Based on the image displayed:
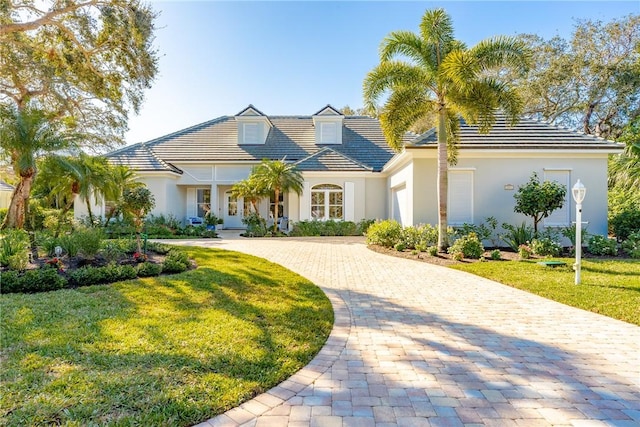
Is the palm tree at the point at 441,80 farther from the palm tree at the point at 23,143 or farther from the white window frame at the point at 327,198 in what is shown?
the palm tree at the point at 23,143

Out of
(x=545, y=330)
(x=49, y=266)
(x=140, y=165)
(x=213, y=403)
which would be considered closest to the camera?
(x=213, y=403)

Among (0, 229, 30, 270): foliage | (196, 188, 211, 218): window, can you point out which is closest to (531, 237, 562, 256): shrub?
(0, 229, 30, 270): foliage

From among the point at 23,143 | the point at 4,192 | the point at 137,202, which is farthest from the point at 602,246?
the point at 4,192

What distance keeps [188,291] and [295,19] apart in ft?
38.8

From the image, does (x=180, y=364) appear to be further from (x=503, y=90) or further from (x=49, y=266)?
(x=503, y=90)

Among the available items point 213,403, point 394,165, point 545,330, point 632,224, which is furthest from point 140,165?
point 632,224

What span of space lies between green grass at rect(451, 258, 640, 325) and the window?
17.9 m

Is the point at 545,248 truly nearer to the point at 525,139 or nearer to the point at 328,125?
the point at 525,139

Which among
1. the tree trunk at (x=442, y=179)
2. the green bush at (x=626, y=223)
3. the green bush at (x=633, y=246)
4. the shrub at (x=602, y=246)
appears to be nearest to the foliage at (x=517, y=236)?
the shrub at (x=602, y=246)

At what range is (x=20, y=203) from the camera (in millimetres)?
12125

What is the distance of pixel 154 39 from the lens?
1253cm

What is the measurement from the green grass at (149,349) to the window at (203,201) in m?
16.4

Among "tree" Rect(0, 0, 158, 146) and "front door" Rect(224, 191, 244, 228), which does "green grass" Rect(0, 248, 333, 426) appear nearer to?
"tree" Rect(0, 0, 158, 146)

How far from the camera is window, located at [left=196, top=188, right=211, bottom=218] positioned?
22875mm
